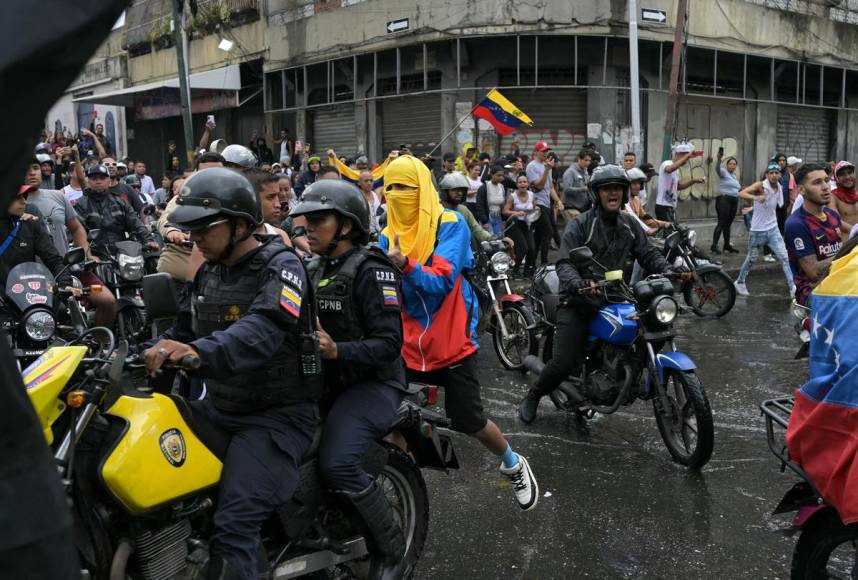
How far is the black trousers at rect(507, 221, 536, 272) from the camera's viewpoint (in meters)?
13.7

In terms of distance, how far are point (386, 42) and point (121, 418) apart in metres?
18.5

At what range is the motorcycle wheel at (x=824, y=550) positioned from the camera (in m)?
3.15

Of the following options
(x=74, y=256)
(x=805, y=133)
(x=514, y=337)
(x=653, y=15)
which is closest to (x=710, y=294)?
(x=514, y=337)

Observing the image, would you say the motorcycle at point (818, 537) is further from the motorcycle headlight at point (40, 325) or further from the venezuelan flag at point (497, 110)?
the venezuelan flag at point (497, 110)

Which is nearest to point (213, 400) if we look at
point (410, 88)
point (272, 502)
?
point (272, 502)

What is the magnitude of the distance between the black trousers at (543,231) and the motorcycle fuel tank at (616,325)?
8.79 meters

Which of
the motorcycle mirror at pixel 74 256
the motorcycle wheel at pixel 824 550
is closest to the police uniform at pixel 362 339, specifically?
the motorcycle wheel at pixel 824 550

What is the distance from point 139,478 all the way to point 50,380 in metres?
0.41

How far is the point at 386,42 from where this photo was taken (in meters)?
20.3

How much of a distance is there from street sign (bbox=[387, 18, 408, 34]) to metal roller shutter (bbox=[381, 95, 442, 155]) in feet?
4.94

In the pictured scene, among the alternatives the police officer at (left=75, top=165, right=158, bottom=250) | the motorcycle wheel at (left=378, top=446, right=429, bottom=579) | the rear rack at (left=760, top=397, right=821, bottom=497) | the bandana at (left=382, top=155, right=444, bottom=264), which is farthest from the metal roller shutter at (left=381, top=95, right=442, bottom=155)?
the rear rack at (left=760, top=397, right=821, bottom=497)

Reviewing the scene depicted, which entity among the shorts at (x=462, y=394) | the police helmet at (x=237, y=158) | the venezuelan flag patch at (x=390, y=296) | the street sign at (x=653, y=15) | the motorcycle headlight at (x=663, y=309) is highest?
the street sign at (x=653, y=15)

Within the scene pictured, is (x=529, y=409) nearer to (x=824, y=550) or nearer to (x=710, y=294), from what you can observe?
(x=824, y=550)

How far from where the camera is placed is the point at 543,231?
14734 mm
